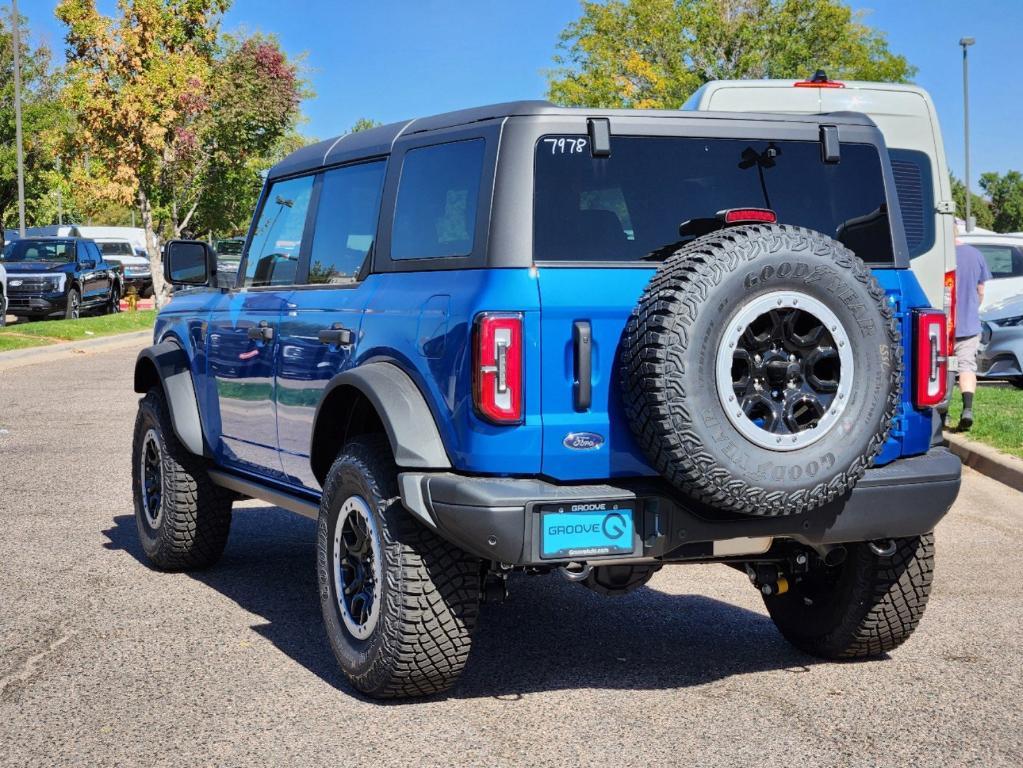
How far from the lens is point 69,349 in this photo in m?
23.0

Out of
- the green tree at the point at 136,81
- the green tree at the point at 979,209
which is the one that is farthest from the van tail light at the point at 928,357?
the green tree at the point at 979,209

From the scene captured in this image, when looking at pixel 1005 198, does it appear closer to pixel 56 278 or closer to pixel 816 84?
pixel 56 278

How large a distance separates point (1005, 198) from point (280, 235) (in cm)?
12345

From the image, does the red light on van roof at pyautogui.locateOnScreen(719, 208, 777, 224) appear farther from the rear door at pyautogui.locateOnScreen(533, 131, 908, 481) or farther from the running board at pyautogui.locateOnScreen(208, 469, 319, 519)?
the running board at pyautogui.locateOnScreen(208, 469, 319, 519)

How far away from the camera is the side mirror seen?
6.78 meters

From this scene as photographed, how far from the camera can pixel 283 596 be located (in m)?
6.61

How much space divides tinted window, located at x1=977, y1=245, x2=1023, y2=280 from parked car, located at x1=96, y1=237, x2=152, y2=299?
28.6 metres

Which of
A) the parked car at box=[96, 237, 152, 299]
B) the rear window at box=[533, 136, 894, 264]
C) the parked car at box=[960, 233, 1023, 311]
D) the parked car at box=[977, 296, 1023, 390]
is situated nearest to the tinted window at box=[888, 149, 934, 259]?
the rear window at box=[533, 136, 894, 264]

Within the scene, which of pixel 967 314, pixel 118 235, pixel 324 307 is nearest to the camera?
pixel 324 307

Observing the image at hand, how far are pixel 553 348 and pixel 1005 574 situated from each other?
380 centimetres

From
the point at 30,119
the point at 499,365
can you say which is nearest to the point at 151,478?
the point at 499,365

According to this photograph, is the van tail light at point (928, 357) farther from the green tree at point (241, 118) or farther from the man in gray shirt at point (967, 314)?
the green tree at point (241, 118)

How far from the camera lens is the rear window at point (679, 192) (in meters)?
4.64

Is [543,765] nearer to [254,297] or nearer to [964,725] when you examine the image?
[964,725]
